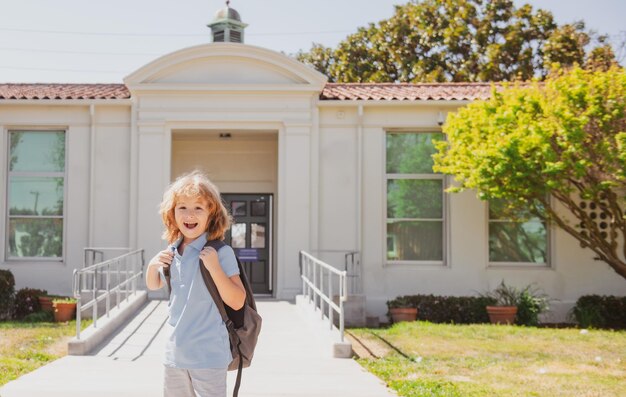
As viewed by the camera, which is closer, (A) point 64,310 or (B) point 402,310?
(A) point 64,310

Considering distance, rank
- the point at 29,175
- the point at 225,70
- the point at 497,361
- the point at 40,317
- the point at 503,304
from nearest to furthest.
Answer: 1. the point at 497,361
2. the point at 40,317
3. the point at 503,304
4. the point at 225,70
5. the point at 29,175

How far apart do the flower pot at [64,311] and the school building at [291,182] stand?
63.4 inches

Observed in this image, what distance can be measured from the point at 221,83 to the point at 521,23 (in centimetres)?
1587

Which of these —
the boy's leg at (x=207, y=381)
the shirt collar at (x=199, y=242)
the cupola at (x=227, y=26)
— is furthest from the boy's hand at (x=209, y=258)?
the cupola at (x=227, y=26)

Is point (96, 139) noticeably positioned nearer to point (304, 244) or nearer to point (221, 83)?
point (221, 83)

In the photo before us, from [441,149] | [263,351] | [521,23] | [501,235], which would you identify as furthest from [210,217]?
[521,23]

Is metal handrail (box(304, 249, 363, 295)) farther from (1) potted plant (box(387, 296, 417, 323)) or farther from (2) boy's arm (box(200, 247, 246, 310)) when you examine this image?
(2) boy's arm (box(200, 247, 246, 310))

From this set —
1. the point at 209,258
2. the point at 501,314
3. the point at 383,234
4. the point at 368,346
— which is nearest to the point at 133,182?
the point at 383,234

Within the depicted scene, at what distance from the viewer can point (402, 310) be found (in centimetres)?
1387

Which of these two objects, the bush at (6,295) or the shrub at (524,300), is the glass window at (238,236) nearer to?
the bush at (6,295)

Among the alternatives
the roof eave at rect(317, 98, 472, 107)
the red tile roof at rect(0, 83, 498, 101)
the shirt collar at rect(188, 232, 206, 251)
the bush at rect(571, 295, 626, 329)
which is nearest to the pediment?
the roof eave at rect(317, 98, 472, 107)

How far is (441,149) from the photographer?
1422 centimetres

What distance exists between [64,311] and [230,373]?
6.14 metres

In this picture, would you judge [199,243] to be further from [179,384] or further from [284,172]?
[284,172]
